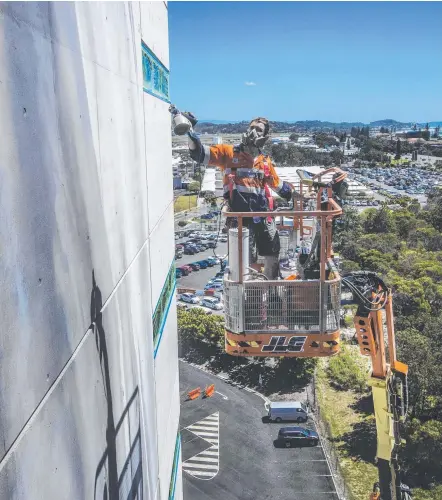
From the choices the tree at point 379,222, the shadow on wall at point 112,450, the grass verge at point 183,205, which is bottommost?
the grass verge at point 183,205

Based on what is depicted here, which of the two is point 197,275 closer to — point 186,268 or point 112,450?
point 186,268

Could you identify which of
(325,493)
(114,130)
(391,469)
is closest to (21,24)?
(114,130)

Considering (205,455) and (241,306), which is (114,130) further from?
(205,455)


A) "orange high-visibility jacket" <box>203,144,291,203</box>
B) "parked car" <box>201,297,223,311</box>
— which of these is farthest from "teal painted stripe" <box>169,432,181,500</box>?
"parked car" <box>201,297,223,311</box>

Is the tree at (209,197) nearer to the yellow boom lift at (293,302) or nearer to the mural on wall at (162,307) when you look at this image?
the yellow boom lift at (293,302)

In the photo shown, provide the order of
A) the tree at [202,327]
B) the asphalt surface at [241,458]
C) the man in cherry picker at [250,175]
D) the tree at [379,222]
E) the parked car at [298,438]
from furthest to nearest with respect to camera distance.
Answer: the tree at [379,222] < the tree at [202,327] < the parked car at [298,438] < the asphalt surface at [241,458] < the man in cherry picker at [250,175]

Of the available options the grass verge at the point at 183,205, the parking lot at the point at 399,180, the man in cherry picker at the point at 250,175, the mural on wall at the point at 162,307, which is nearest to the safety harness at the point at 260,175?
the man in cherry picker at the point at 250,175

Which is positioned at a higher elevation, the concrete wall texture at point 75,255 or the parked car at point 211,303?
the concrete wall texture at point 75,255
